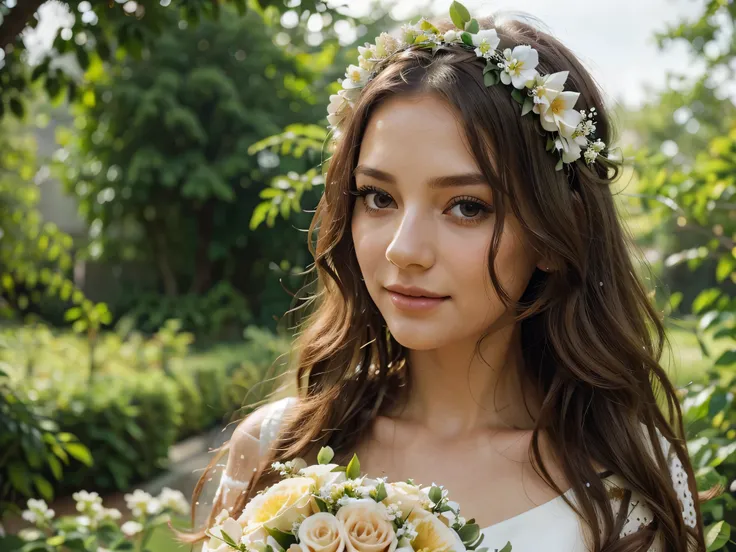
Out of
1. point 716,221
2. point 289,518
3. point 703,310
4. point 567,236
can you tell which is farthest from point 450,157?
point 716,221

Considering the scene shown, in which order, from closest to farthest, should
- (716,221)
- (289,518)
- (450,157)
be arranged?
1. (289,518)
2. (450,157)
3. (716,221)

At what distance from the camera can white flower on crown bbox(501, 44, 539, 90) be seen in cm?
168

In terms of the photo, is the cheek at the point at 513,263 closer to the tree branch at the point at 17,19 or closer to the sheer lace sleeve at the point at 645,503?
the sheer lace sleeve at the point at 645,503

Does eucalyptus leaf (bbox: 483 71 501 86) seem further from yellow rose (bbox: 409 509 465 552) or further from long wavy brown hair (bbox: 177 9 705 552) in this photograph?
yellow rose (bbox: 409 509 465 552)

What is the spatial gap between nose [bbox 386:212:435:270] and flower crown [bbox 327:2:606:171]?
0.34 meters

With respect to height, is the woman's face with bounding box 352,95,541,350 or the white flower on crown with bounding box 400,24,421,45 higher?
the white flower on crown with bounding box 400,24,421,45

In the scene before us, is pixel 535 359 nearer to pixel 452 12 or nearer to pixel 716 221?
pixel 452 12

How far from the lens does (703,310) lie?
2.97 metres

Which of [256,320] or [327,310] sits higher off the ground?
[327,310]

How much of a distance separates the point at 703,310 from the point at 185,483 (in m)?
5.59

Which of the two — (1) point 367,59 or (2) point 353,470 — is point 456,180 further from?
(2) point 353,470

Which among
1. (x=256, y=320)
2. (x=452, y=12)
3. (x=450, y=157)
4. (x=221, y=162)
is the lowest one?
(x=256, y=320)

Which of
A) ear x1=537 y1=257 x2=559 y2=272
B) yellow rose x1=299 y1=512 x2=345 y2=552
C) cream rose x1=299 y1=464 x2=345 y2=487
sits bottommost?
yellow rose x1=299 y1=512 x2=345 y2=552

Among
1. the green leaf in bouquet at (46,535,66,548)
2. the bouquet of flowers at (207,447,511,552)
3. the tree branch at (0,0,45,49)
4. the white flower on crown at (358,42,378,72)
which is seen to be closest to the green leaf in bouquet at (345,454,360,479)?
the bouquet of flowers at (207,447,511,552)
